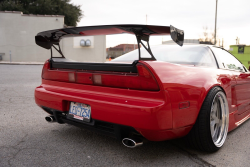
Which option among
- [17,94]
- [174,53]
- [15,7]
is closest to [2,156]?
[174,53]

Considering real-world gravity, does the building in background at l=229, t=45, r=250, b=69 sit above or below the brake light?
above

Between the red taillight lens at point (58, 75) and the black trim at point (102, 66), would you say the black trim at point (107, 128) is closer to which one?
the red taillight lens at point (58, 75)

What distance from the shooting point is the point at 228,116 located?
2.91 m

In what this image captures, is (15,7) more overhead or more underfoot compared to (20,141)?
more overhead

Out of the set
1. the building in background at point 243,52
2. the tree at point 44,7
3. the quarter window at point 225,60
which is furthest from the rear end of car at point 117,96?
the tree at point 44,7

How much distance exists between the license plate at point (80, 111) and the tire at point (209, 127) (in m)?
1.04

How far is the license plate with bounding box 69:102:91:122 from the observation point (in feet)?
7.84

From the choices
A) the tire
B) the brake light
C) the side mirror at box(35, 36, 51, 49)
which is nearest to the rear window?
the tire

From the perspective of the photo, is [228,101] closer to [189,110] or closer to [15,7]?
[189,110]

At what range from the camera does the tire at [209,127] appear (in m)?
2.36

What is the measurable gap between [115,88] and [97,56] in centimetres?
2580

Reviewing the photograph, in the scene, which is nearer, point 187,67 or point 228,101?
point 187,67

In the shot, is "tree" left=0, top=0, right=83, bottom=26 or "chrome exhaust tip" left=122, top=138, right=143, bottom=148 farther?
"tree" left=0, top=0, right=83, bottom=26

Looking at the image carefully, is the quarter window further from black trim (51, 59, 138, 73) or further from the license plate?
the license plate
